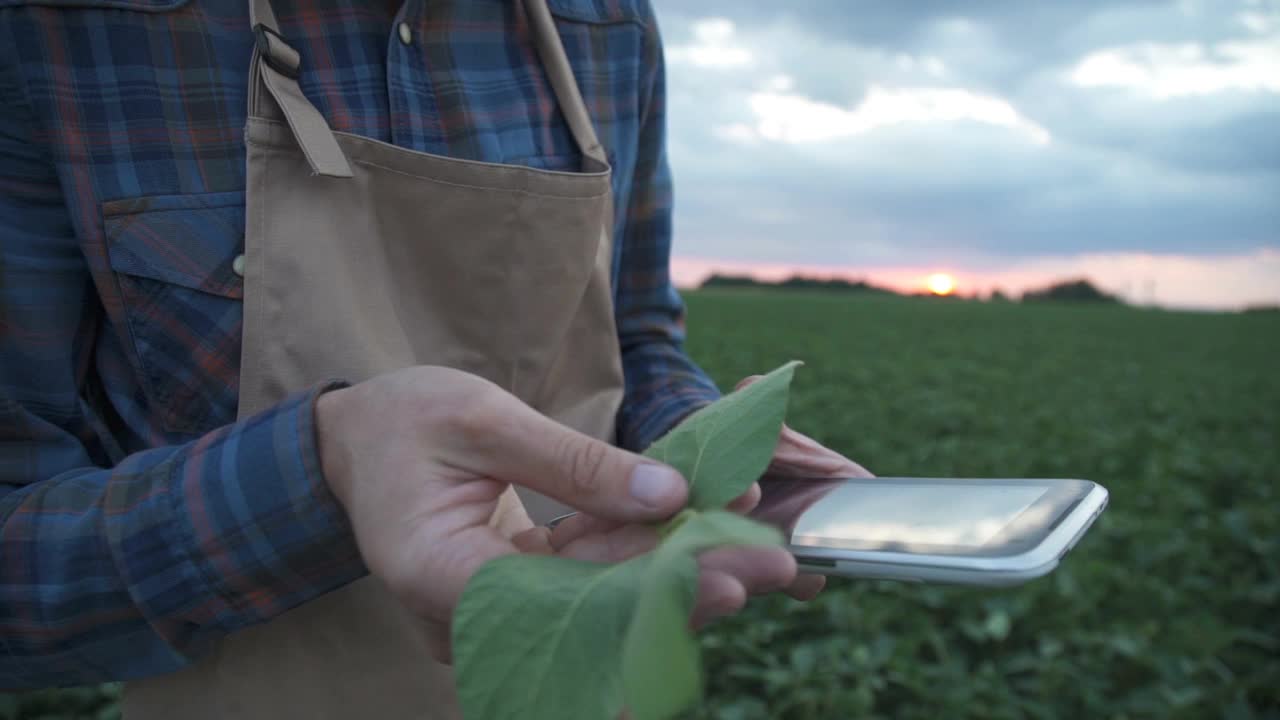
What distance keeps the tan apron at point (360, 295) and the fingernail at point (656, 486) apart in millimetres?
365

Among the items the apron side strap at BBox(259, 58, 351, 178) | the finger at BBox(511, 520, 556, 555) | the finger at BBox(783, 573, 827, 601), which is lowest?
the finger at BBox(783, 573, 827, 601)

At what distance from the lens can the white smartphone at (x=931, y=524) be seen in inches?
35.7

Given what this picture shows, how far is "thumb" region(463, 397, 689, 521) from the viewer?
2.73ft

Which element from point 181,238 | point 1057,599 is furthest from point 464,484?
point 1057,599

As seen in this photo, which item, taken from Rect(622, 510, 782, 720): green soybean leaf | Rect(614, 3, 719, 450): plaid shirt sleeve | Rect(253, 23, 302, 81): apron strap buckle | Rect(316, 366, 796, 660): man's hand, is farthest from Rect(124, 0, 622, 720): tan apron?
Rect(622, 510, 782, 720): green soybean leaf

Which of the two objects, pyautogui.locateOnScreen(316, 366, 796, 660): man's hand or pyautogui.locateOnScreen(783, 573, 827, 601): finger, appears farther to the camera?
pyautogui.locateOnScreen(783, 573, 827, 601): finger

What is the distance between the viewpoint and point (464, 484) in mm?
876

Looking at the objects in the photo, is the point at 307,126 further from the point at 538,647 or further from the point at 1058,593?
the point at 1058,593

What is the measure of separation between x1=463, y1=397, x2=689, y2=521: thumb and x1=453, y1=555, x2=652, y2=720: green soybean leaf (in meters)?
0.11

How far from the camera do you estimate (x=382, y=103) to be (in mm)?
1210

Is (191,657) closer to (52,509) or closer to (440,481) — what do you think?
(52,509)

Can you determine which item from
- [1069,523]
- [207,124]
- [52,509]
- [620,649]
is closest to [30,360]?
[52,509]

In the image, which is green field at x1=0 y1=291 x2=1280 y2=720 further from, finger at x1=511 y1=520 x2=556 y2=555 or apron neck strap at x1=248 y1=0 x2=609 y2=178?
apron neck strap at x1=248 y1=0 x2=609 y2=178

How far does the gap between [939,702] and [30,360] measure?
2308 mm
